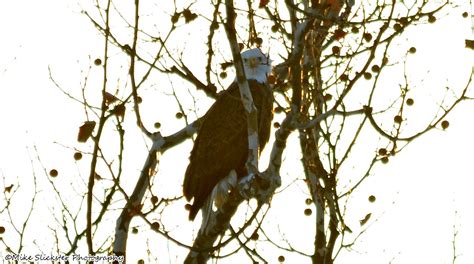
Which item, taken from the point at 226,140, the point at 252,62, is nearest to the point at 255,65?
the point at 252,62

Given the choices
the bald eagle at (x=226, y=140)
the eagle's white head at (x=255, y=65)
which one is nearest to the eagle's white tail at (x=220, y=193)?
the bald eagle at (x=226, y=140)

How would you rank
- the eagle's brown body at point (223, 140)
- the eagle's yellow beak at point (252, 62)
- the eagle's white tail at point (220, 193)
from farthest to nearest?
1. the eagle's brown body at point (223, 140)
2. the eagle's yellow beak at point (252, 62)
3. the eagle's white tail at point (220, 193)

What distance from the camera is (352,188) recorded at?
23.7 feet

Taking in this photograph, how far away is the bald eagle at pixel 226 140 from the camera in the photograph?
9078 mm

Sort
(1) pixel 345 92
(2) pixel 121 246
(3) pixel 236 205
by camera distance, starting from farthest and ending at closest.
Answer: (2) pixel 121 246 < (3) pixel 236 205 < (1) pixel 345 92

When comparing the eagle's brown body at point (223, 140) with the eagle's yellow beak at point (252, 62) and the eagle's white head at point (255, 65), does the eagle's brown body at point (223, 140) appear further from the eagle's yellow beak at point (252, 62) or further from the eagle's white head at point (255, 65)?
the eagle's yellow beak at point (252, 62)

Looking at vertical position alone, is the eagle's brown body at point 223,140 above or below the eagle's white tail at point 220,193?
above

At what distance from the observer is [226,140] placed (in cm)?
949

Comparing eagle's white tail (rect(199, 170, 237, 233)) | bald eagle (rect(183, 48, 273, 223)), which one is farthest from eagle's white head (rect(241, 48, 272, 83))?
eagle's white tail (rect(199, 170, 237, 233))

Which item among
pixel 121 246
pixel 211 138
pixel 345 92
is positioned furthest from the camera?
pixel 211 138

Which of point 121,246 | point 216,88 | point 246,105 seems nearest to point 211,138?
point 216,88

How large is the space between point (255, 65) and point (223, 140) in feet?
2.60

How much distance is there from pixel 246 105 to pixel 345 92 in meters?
0.60

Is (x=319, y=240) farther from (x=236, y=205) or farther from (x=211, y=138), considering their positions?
(x=211, y=138)
